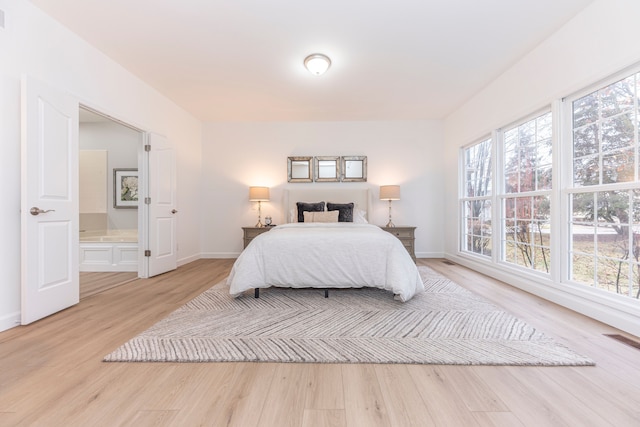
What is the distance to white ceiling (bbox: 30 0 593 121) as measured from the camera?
226cm

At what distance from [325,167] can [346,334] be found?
139 inches

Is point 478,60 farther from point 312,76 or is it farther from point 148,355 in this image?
point 148,355

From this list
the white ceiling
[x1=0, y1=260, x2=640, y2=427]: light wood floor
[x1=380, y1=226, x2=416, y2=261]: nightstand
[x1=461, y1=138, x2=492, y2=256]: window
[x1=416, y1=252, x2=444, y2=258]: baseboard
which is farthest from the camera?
[x1=416, y1=252, x2=444, y2=258]: baseboard

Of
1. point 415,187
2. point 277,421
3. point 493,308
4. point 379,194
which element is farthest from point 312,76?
point 277,421

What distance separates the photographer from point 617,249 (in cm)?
211

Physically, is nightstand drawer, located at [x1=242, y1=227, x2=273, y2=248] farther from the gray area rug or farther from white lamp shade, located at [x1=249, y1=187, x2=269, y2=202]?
the gray area rug

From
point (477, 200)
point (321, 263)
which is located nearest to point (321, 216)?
point (321, 263)

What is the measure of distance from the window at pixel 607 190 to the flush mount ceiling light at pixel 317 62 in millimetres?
2298

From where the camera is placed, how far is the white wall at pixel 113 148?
16.7ft

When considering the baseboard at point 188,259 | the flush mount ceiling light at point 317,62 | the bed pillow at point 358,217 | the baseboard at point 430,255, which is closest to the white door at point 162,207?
the baseboard at point 188,259

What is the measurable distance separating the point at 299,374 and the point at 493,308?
1813mm

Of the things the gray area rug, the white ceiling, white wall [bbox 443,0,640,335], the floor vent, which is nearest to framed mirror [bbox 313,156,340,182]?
the white ceiling

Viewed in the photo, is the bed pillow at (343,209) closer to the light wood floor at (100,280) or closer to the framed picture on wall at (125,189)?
the light wood floor at (100,280)

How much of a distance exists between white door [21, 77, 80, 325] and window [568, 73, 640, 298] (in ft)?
14.2
